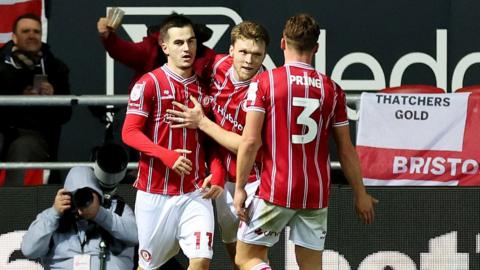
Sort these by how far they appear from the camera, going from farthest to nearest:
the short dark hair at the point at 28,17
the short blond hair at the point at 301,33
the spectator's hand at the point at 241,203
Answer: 1. the short dark hair at the point at 28,17
2. the spectator's hand at the point at 241,203
3. the short blond hair at the point at 301,33

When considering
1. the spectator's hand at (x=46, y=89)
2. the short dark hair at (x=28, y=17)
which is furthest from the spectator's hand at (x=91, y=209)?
the short dark hair at (x=28, y=17)

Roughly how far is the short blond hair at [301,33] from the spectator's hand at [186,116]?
0.91 m

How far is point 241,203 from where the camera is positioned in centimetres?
923

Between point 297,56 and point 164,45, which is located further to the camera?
point 164,45

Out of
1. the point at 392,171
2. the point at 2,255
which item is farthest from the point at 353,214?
the point at 2,255

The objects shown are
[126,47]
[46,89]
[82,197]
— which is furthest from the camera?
[46,89]

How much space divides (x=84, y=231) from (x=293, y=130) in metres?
1.71

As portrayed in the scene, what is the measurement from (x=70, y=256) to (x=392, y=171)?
8.24 feet

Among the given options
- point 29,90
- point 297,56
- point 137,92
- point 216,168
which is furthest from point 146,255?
point 29,90

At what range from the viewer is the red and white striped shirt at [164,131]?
385 inches

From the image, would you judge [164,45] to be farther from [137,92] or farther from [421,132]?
[421,132]

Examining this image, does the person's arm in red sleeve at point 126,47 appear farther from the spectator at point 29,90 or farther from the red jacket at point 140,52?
the spectator at point 29,90

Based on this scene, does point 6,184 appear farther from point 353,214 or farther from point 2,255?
point 353,214

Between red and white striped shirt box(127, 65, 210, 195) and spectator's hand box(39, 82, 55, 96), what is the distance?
5.14 feet
